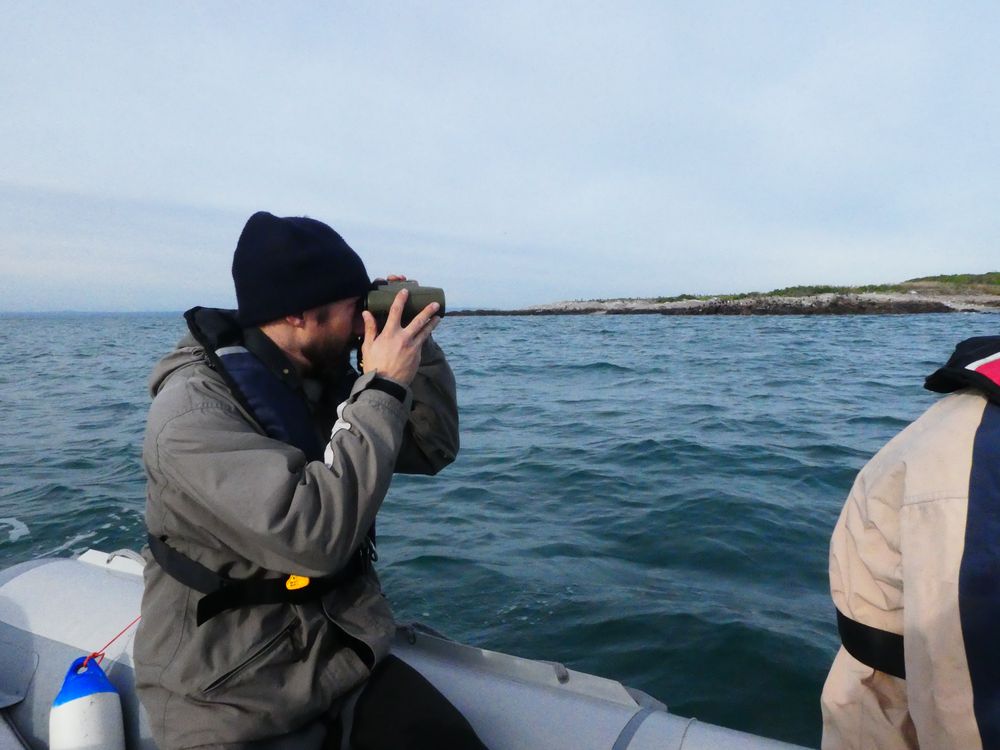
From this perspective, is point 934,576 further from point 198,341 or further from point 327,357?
point 198,341

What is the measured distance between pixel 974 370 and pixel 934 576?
0.43 meters

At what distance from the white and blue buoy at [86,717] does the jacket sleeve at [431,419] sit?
1194 millimetres

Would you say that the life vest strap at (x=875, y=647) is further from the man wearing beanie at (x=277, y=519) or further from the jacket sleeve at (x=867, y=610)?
the man wearing beanie at (x=277, y=519)

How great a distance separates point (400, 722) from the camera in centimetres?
200

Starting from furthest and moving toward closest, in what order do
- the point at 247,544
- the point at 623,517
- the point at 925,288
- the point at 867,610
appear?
the point at 925,288 → the point at 623,517 → the point at 247,544 → the point at 867,610

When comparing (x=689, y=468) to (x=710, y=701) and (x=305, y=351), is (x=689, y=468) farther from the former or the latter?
(x=305, y=351)

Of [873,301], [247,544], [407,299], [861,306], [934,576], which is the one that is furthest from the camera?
[873,301]

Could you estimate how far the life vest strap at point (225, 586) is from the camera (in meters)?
1.83

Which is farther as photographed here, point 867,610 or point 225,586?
point 225,586

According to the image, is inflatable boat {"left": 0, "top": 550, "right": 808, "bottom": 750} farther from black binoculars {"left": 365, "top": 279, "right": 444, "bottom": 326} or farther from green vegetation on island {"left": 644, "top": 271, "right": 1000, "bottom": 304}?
green vegetation on island {"left": 644, "top": 271, "right": 1000, "bottom": 304}

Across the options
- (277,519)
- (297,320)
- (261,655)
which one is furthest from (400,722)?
(297,320)

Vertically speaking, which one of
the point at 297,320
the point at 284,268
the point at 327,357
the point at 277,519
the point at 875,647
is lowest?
the point at 875,647

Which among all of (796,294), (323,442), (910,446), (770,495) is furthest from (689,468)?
(796,294)

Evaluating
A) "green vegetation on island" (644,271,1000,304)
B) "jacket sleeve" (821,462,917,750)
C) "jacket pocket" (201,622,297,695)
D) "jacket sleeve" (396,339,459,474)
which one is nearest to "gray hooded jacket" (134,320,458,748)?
"jacket pocket" (201,622,297,695)
